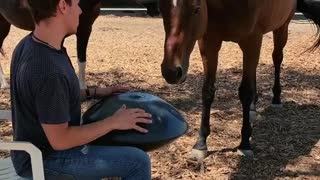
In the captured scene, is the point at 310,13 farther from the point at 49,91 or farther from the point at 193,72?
the point at 49,91

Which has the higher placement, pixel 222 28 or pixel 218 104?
pixel 222 28

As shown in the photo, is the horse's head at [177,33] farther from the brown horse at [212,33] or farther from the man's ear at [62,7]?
the man's ear at [62,7]

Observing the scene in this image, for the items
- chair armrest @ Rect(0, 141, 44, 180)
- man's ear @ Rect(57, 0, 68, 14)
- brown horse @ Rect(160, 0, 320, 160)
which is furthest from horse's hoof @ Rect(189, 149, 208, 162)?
man's ear @ Rect(57, 0, 68, 14)

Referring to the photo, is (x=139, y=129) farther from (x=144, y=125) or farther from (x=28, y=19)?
(x=28, y=19)

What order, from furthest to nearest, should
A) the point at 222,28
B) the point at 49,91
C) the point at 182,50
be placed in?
the point at 222,28 → the point at 182,50 → the point at 49,91

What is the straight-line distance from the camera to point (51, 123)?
7.27ft

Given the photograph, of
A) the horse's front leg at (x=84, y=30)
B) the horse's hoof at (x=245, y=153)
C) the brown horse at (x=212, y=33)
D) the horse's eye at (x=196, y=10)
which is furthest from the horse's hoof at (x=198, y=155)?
the horse's front leg at (x=84, y=30)

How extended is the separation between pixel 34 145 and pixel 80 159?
0.20m

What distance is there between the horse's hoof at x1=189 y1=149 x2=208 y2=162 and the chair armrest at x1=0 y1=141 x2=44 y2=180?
6.66 feet

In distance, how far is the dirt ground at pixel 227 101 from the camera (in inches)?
161

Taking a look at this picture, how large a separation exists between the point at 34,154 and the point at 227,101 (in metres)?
3.64

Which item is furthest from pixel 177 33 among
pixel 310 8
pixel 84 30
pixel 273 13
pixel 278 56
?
pixel 310 8

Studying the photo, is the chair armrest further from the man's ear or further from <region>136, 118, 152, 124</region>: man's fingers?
the man's ear

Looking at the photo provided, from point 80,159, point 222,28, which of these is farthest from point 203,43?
point 80,159
